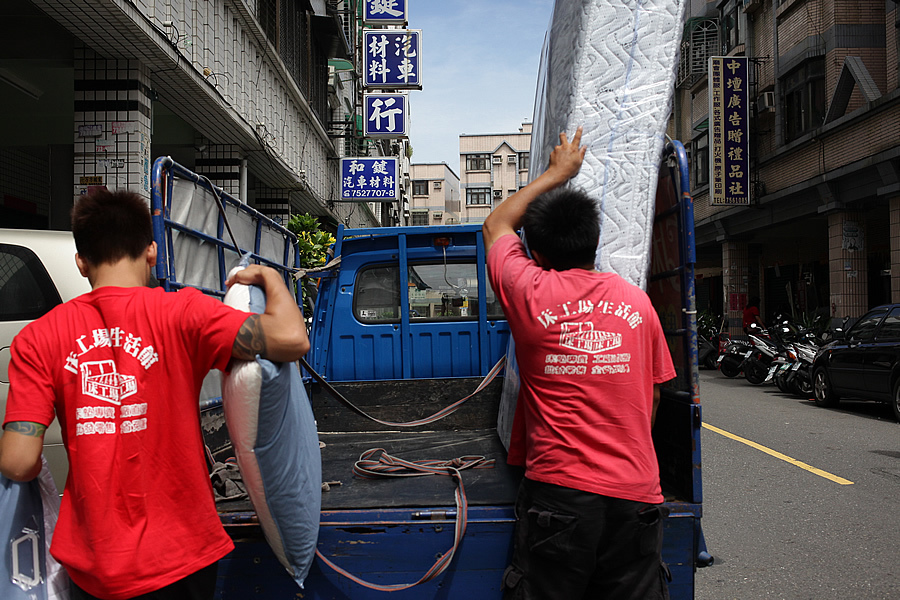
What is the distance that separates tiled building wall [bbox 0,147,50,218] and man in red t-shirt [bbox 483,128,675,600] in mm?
11484

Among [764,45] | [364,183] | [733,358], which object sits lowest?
[733,358]

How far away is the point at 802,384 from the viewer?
1226 centimetres

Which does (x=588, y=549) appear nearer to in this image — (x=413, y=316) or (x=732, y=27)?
(x=413, y=316)

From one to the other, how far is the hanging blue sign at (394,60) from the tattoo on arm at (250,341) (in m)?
15.2

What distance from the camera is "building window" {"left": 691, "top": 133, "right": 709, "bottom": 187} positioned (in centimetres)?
2577

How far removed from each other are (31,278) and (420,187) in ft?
190

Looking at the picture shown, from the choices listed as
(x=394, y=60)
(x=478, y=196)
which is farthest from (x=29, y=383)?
(x=478, y=196)

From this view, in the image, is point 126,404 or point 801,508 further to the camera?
point 801,508

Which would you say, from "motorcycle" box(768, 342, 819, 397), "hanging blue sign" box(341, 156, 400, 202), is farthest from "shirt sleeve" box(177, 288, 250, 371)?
"hanging blue sign" box(341, 156, 400, 202)

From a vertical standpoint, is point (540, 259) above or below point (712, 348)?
above

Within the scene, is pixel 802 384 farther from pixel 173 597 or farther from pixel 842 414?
pixel 173 597

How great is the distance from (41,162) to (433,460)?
1251 cm

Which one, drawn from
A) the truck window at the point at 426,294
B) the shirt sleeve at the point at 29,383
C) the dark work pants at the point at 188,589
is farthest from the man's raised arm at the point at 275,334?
the truck window at the point at 426,294

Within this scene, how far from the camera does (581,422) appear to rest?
1977mm
